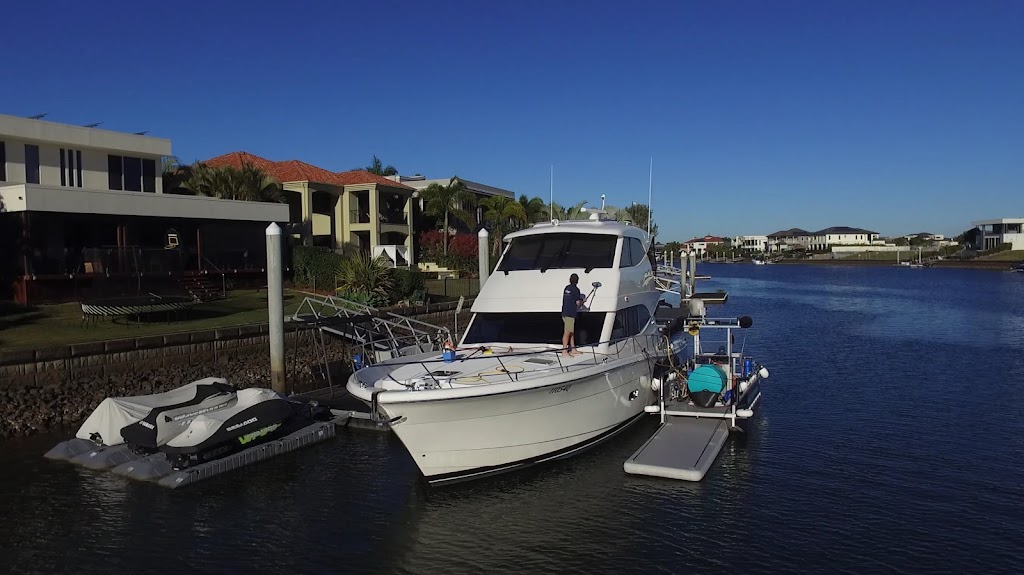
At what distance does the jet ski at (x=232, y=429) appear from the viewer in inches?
488

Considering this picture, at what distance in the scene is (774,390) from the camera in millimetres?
19453

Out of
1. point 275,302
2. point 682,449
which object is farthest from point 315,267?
point 682,449

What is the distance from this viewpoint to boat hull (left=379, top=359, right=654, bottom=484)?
1071 centimetres

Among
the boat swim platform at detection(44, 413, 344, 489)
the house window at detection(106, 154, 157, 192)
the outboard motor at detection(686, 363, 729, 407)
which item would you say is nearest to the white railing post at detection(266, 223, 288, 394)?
the boat swim platform at detection(44, 413, 344, 489)

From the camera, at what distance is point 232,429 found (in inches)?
512

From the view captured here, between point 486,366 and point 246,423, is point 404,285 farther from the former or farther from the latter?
point 486,366

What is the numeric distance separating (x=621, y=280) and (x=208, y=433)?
27.1 feet

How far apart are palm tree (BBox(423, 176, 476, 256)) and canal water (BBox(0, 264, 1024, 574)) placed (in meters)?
31.8

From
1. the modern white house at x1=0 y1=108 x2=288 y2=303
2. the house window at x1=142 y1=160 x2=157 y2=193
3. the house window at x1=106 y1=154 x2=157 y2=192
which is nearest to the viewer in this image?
the modern white house at x1=0 y1=108 x2=288 y2=303

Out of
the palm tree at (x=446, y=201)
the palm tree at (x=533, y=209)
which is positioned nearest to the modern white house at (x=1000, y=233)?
the palm tree at (x=533, y=209)

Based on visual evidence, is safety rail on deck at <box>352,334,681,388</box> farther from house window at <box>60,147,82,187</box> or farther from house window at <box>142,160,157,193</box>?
house window at <box>142,160,157,193</box>

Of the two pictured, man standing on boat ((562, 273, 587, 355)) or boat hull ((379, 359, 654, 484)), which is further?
man standing on boat ((562, 273, 587, 355))

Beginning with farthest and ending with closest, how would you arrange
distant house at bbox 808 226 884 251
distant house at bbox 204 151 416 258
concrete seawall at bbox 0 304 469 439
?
1. distant house at bbox 808 226 884 251
2. distant house at bbox 204 151 416 258
3. concrete seawall at bbox 0 304 469 439

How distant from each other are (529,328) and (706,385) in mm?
3936
